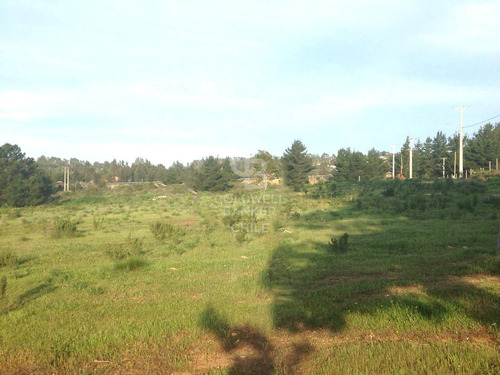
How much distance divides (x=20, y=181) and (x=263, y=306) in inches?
1806

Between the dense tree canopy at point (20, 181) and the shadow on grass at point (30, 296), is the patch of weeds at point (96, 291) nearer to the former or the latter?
the shadow on grass at point (30, 296)

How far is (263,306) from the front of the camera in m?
6.55

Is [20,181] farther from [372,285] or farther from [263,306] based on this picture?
[372,285]

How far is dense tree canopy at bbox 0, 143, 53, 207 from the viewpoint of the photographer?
1759 inches

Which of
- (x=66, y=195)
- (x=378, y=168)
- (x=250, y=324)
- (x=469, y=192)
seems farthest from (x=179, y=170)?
(x=250, y=324)

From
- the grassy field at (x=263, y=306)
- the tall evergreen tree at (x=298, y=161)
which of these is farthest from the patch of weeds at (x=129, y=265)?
the tall evergreen tree at (x=298, y=161)

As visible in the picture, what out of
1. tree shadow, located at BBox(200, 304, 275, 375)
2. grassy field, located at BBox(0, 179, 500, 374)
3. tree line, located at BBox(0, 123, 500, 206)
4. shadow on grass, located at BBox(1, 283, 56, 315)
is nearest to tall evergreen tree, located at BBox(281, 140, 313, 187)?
tree line, located at BBox(0, 123, 500, 206)

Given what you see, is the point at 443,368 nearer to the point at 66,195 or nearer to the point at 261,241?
the point at 261,241

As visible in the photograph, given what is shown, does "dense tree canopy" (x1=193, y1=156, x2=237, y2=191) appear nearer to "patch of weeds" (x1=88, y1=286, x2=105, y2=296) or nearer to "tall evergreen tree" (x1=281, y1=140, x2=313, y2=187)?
"tall evergreen tree" (x1=281, y1=140, x2=313, y2=187)

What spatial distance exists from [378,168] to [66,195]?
44.3 m

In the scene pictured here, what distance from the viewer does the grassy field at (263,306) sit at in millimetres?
4617

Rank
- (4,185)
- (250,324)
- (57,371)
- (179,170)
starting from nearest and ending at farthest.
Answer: (57,371)
(250,324)
(4,185)
(179,170)

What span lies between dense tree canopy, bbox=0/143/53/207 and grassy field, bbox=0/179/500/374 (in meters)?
34.2

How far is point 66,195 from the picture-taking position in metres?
58.3
